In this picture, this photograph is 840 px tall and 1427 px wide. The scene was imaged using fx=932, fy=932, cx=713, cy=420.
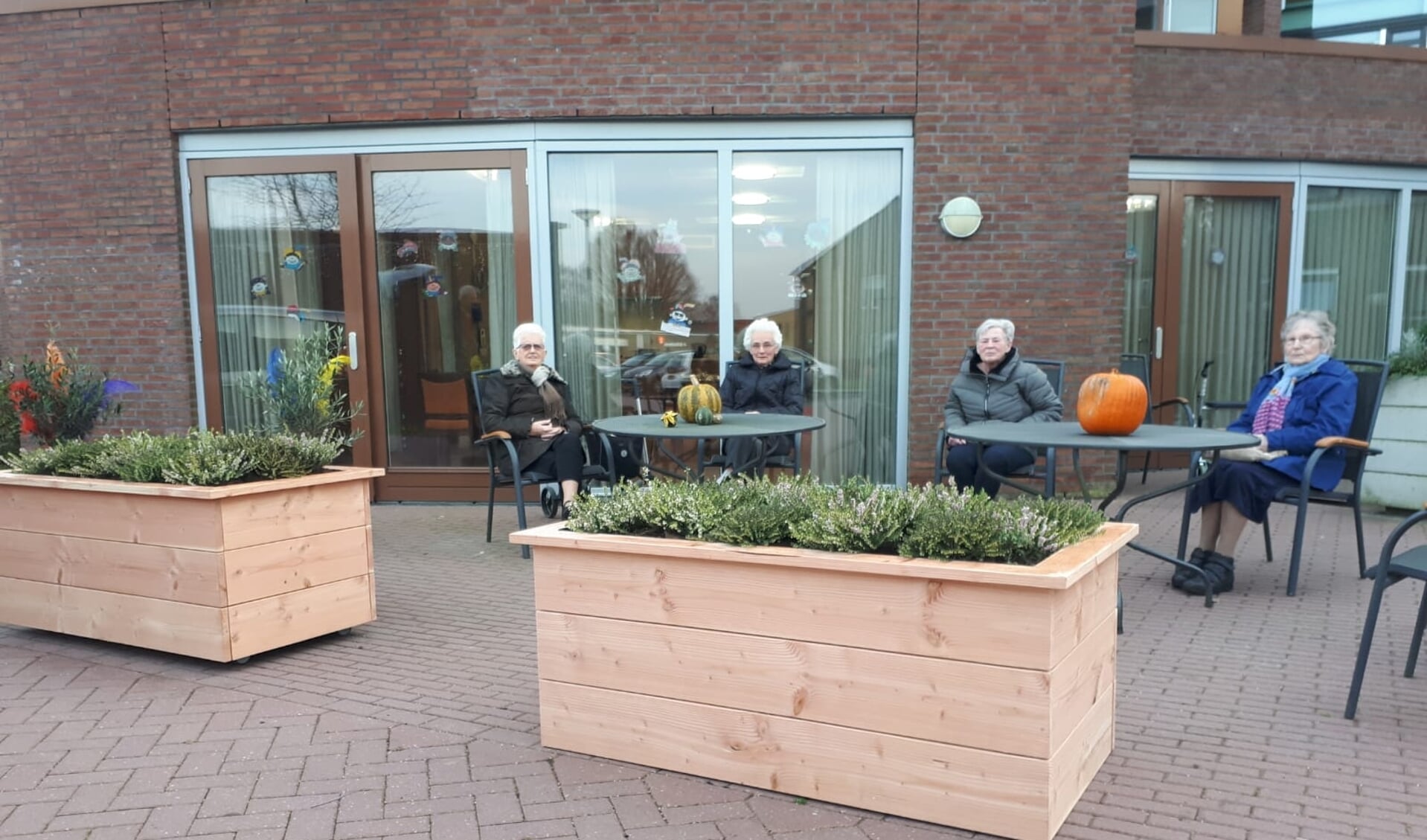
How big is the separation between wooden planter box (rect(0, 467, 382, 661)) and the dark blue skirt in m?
3.63

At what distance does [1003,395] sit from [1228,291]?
13.6 feet

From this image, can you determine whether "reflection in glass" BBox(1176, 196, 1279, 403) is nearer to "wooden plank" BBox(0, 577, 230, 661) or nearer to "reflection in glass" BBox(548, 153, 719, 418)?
"reflection in glass" BBox(548, 153, 719, 418)

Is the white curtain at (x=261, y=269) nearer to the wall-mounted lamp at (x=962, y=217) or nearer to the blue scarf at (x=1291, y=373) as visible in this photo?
the wall-mounted lamp at (x=962, y=217)

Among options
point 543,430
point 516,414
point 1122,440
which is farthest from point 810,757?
point 516,414

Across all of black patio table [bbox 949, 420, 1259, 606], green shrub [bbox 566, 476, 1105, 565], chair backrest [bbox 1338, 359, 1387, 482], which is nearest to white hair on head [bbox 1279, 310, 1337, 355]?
chair backrest [bbox 1338, 359, 1387, 482]

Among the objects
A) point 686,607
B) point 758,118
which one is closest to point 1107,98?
point 758,118

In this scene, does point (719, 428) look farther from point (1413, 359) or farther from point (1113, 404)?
point (1413, 359)

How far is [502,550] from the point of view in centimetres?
516

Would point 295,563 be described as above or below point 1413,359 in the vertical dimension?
below

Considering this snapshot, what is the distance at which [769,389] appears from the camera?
18.1ft

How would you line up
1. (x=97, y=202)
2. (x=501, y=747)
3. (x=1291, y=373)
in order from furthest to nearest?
(x=97, y=202)
(x=1291, y=373)
(x=501, y=747)

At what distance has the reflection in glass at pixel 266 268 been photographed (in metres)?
6.48

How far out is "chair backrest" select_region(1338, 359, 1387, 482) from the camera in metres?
4.36

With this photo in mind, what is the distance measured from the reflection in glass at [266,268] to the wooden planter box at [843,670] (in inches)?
187
